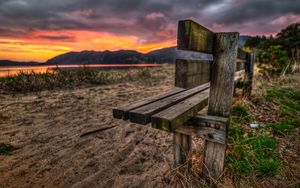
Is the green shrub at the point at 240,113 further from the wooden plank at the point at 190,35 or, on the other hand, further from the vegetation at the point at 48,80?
the vegetation at the point at 48,80

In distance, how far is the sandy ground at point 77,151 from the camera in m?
2.06

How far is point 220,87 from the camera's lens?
154cm

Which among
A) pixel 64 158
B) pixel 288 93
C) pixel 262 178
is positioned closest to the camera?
pixel 262 178

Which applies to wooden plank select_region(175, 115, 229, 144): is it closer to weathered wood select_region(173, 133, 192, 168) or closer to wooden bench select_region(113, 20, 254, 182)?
wooden bench select_region(113, 20, 254, 182)

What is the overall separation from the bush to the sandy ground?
7.16m

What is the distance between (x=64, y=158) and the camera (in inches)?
96.9

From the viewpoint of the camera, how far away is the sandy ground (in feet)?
6.75

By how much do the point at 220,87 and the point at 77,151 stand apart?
233 centimetres

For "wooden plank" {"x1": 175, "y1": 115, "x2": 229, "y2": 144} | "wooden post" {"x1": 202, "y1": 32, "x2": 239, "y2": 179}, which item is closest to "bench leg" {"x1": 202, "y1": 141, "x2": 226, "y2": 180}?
"wooden post" {"x1": 202, "y1": 32, "x2": 239, "y2": 179}

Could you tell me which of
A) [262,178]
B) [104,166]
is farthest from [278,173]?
[104,166]

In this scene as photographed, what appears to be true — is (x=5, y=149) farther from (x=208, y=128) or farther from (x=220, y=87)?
(x=220, y=87)

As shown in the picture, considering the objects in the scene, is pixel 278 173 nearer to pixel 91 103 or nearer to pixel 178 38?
pixel 178 38

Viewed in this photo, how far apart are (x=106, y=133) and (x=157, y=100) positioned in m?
1.73

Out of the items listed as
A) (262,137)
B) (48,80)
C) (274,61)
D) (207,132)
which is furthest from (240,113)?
(48,80)
